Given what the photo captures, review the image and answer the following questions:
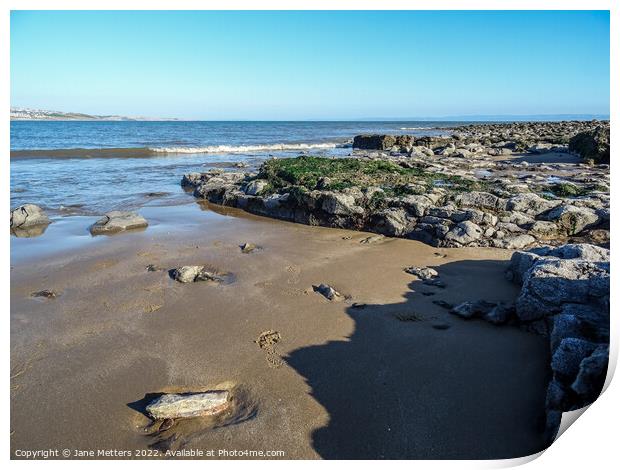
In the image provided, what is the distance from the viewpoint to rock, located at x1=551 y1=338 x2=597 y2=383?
113 inches

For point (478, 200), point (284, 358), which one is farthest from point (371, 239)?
point (284, 358)

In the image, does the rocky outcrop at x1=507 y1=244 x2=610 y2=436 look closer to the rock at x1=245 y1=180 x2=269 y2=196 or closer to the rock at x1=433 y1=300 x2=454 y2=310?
the rock at x1=433 y1=300 x2=454 y2=310

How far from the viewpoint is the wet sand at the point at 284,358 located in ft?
9.95

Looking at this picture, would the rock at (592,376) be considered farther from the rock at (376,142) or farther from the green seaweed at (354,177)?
the rock at (376,142)

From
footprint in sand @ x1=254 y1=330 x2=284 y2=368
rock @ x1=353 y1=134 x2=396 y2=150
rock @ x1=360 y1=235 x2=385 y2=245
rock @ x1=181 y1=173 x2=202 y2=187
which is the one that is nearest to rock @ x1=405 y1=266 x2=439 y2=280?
rock @ x1=360 y1=235 x2=385 y2=245

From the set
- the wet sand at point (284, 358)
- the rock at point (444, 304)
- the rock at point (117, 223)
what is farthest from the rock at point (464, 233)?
the rock at point (117, 223)

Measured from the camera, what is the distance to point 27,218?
933 centimetres

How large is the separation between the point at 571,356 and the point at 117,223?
29.1 ft

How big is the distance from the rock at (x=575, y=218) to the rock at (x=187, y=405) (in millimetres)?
7323
